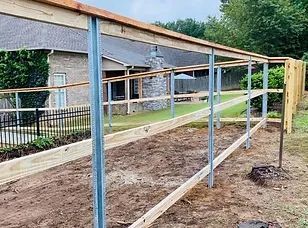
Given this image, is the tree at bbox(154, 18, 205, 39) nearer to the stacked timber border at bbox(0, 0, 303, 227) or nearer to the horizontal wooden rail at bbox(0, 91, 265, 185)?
the stacked timber border at bbox(0, 0, 303, 227)

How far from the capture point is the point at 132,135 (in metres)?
2.64

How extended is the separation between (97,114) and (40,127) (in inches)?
279

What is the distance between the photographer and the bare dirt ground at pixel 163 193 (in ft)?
11.4

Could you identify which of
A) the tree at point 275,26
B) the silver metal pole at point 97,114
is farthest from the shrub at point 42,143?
the tree at point 275,26

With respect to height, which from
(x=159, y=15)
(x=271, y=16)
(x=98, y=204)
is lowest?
(x=98, y=204)

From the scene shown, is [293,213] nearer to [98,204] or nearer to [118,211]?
[118,211]

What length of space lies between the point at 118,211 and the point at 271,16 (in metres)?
21.8

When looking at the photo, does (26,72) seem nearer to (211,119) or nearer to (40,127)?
(40,127)

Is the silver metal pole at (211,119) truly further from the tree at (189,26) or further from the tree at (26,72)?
the tree at (189,26)

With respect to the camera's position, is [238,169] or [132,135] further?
[238,169]

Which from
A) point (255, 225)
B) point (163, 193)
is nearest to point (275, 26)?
point (163, 193)

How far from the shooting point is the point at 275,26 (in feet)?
74.5

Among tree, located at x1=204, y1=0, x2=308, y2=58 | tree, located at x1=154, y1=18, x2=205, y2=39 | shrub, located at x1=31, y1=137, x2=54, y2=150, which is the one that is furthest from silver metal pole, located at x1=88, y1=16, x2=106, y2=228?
tree, located at x1=154, y1=18, x2=205, y2=39

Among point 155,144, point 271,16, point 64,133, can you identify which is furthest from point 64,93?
point 271,16
